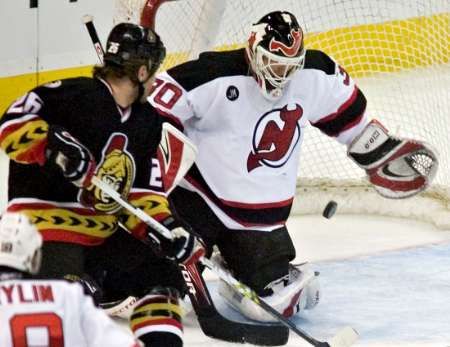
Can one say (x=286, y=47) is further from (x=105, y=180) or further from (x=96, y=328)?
(x=96, y=328)

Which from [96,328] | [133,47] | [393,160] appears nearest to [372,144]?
[393,160]

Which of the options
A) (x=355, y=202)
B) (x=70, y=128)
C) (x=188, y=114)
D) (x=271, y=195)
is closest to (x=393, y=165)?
(x=271, y=195)

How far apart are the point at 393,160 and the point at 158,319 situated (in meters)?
1.31

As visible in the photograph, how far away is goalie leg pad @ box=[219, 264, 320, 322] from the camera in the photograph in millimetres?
3932

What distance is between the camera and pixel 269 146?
3.91 m

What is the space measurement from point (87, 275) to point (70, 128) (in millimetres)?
337

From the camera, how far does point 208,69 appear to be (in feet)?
12.5

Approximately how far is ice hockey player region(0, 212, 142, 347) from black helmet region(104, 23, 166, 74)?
79 cm

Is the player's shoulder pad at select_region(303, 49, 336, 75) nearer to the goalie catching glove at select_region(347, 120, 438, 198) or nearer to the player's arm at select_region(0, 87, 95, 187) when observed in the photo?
the goalie catching glove at select_region(347, 120, 438, 198)

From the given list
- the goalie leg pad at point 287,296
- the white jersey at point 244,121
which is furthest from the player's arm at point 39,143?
the goalie leg pad at point 287,296

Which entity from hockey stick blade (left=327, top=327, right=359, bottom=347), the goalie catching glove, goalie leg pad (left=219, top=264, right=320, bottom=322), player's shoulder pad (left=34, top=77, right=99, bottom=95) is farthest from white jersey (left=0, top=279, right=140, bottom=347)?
the goalie catching glove

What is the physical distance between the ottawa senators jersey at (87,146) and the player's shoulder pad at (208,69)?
1.96 ft

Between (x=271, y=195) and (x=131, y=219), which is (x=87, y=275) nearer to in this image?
(x=131, y=219)

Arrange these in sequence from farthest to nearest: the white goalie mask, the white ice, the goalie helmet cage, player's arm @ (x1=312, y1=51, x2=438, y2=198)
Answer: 1. the goalie helmet cage
2. player's arm @ (x1=312, y1=51, x2=438, y2=198)
3. the white ice
4. the white goalie mask
